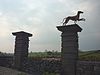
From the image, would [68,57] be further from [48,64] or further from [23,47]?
[23,47]

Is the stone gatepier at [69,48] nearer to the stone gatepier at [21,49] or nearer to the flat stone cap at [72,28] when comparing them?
the flat stone cap at [72,28]

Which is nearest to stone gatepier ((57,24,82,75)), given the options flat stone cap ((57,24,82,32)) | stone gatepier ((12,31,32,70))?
flat stone cap ((57,24,82,32))

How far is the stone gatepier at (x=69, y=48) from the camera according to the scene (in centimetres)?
1106

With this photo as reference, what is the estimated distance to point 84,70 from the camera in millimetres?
10695

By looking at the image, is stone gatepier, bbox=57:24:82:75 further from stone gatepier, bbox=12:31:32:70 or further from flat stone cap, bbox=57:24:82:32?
stone gatepier, bbox=12:31:32:70

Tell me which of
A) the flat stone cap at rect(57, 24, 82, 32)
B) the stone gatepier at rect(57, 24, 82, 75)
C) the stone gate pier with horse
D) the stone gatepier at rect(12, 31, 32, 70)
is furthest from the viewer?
the stone gatepier at rect(12, 31, 32, 70)

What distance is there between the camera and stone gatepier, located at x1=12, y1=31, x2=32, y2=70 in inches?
564

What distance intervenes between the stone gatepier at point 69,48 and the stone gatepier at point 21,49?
3.81 m

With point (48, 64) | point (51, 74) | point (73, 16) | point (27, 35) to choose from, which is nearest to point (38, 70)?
point (48, 64)

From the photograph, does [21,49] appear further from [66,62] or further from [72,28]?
[72,28]

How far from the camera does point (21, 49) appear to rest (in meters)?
14.4

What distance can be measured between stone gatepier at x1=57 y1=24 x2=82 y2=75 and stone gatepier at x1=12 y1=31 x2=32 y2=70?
3810 millimetres

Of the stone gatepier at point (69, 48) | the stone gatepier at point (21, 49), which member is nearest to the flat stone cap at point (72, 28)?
the stone gatepier at point (69, 48)

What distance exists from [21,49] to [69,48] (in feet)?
14.4
